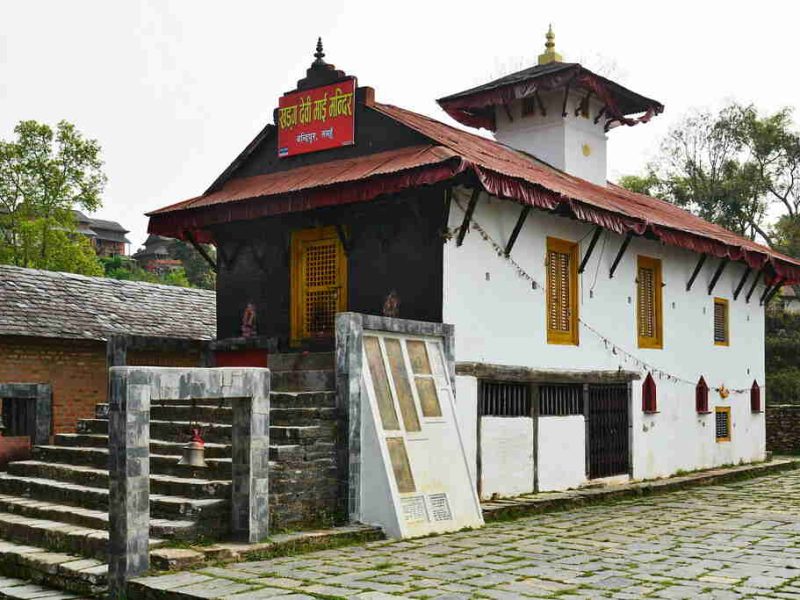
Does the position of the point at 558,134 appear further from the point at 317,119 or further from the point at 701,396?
the point at 701,396

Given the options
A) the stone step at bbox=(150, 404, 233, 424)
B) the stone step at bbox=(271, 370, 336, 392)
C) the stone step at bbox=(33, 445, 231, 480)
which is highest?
the stone step at bbox=(271, 370, 336, 392)

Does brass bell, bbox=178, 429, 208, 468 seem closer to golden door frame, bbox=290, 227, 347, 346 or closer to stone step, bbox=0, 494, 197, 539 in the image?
stone step, bbox=0, 494, 197, 539

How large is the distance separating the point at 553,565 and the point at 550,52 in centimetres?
1159

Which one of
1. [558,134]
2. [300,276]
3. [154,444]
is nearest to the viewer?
[154,444]

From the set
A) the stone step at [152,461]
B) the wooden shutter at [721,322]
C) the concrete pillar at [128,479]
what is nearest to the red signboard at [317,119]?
the stone step at [152,461]

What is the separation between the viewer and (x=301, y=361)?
1298cm

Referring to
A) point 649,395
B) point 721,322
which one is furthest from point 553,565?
point 721,322

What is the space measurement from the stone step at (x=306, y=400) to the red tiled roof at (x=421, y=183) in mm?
2773

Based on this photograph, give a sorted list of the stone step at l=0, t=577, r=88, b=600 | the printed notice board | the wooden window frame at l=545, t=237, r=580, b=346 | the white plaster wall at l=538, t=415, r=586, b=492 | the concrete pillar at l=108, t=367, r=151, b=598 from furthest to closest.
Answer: the wooden window frame at l=545, t=237, r=580, b=346 → the white plaster wall at l=538, t=415, r=586, b=492 → the printed notice board → the stone step at l=0, t=577, r=88, b=600 → the concrete pillar at l=108, t=367, r=151, b=598

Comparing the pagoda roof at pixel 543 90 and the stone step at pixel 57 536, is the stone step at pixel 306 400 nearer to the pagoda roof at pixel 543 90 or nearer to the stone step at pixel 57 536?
the stone step at pixel 57 536

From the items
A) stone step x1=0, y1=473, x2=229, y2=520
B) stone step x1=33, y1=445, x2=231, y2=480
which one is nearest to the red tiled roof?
stone step x1=33, y1=445, x2=231, y2=480

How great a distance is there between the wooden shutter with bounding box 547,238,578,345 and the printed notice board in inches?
119

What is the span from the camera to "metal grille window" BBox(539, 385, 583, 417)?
543 inches

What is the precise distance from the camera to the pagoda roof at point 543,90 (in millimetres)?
16156
